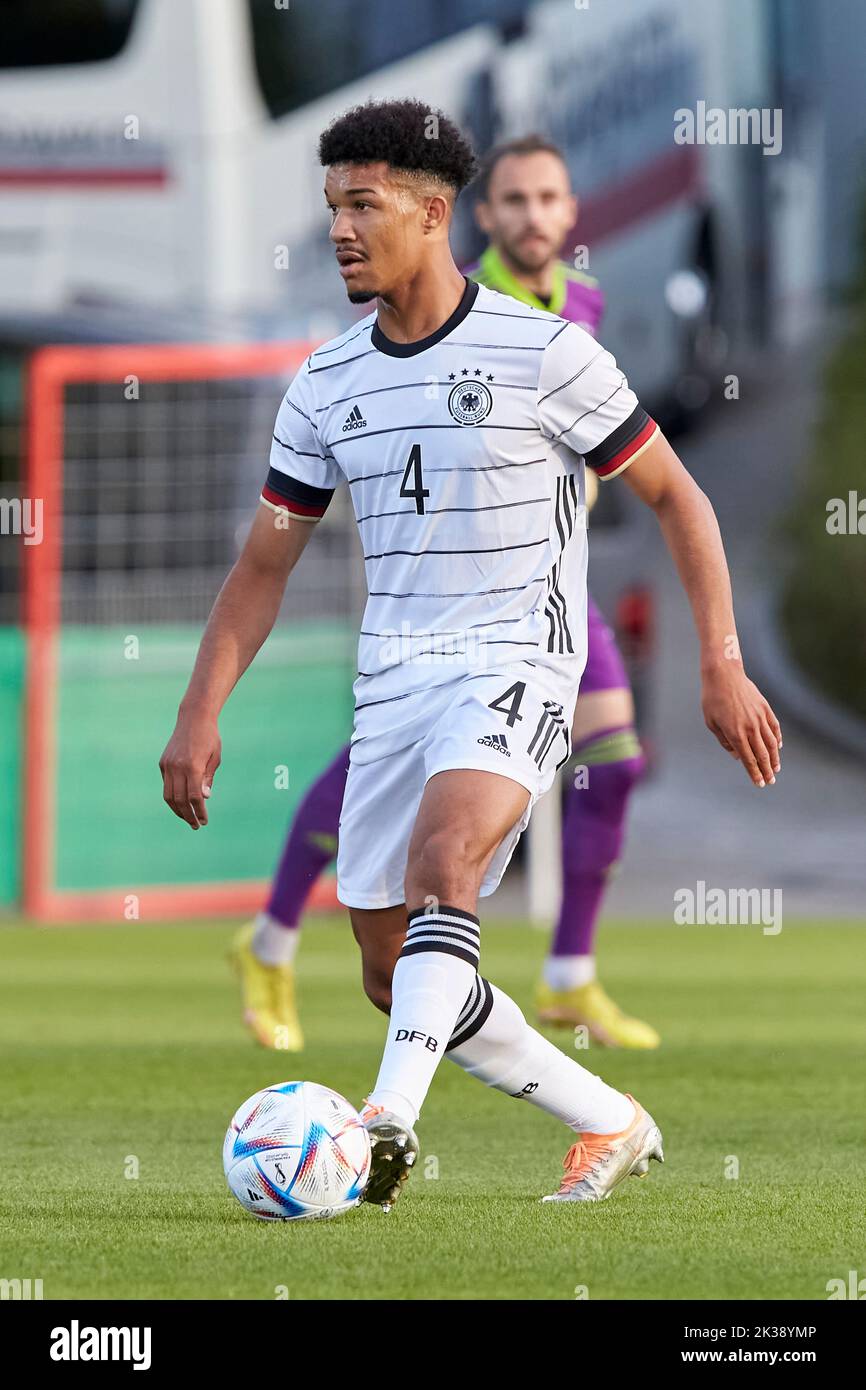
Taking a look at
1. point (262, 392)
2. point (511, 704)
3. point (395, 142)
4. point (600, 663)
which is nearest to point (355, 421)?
point (395, 142)

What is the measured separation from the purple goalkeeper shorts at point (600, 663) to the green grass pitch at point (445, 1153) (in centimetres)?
112

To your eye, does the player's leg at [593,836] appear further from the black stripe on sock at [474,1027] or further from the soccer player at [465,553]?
the black stripe on sock at [474,1027]

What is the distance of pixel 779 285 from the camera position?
35.5 metres

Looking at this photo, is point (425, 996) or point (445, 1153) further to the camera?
point (445, 1153)

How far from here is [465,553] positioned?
4.94 m

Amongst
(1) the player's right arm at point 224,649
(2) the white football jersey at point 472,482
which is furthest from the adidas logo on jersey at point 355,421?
(1) the player's right arm at point 224,649

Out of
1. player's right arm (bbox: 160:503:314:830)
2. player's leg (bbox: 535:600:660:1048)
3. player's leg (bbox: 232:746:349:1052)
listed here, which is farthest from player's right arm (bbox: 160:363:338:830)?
player's leg (bbox: 535:600:660:1048)

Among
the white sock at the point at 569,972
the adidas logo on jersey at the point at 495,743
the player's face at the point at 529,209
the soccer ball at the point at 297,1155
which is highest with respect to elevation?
the player's face at the point at 529,209

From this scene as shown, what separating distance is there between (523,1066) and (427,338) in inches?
57.0

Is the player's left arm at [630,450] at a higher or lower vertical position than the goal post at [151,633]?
lower

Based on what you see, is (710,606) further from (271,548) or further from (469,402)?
(271,548)

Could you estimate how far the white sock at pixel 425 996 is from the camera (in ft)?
15.0

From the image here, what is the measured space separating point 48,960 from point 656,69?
11981 mm

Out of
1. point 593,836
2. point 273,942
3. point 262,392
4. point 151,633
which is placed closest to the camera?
point 273,942
